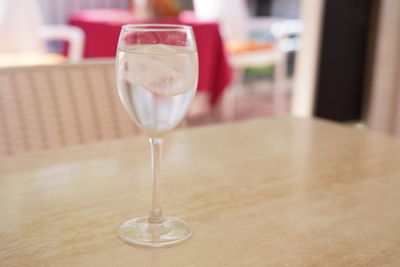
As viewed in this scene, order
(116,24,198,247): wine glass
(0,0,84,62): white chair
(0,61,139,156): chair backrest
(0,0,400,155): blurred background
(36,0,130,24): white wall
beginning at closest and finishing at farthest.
A: (116,24,198,247): wine glass < (0,61,139,156): chair backrest < (0,0,400,155): blurred background < (0,0,84,62): white chair < (36,0,130,24): white wall

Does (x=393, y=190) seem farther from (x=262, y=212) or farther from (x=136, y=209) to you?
(x=136, y=209)

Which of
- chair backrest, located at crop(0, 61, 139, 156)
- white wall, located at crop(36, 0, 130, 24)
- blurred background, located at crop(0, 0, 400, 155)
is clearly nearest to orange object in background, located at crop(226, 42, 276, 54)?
blurred background, located at crop(0, 0, 400, 155)

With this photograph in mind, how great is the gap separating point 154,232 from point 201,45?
8.88 feet

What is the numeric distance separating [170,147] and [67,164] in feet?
0.55

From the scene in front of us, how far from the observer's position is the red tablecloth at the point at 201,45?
10.0ft

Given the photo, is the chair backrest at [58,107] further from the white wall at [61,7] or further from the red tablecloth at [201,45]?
the white wall at [61,7]

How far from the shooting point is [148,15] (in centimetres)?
333

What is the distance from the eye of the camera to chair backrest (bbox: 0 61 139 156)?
3.29ft

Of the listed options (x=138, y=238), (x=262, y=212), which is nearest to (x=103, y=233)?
(x=138, y=238)

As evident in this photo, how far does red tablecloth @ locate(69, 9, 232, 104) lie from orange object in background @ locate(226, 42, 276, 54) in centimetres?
29

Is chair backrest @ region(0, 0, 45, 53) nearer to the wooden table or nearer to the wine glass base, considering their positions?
the wooden table

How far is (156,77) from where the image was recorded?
0.46 metres

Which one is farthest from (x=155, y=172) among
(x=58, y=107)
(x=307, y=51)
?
(x=307, y=51)

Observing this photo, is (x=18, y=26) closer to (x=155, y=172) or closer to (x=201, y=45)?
(x=201, y=45)
